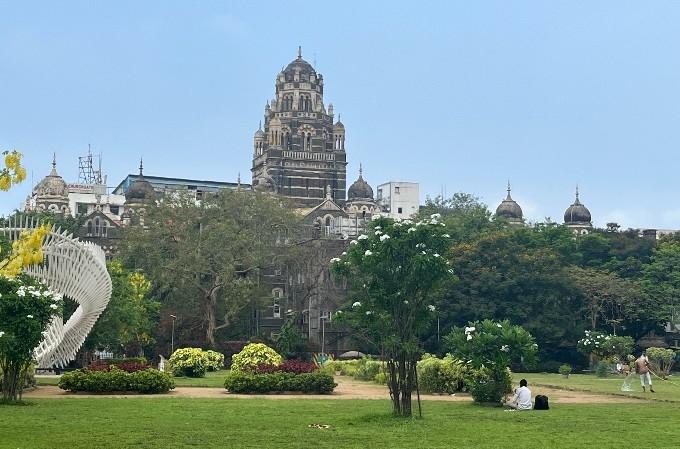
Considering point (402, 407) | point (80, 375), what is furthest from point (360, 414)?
point (80, 375)

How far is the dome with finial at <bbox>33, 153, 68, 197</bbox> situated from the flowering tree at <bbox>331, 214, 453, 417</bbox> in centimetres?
7070

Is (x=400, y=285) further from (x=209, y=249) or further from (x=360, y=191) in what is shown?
(x=360, y=191)

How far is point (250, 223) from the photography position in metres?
63.2

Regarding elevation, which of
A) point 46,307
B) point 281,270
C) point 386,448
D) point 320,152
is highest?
point 320,152

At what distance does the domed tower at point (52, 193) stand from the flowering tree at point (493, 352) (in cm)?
6368

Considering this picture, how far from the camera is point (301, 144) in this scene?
3617 inches

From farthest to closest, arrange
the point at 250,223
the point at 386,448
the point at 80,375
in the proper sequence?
1. the point at 250,223
2. the point at 80,375
3. the point at 386,448

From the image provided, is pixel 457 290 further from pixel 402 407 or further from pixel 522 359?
pixel 402 407

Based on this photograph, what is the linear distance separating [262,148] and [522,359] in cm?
7585

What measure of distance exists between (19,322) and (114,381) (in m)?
5.76

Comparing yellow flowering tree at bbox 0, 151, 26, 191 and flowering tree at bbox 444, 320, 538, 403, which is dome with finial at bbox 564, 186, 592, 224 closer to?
flowering tree at bbox 444, 320, 538, 403

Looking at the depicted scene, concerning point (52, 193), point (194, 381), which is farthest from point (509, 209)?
point (194, 381)

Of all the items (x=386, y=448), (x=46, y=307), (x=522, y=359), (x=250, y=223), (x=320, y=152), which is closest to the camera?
(x=386, y=448)

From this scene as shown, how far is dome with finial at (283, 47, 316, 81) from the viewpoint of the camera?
92.4 meters
